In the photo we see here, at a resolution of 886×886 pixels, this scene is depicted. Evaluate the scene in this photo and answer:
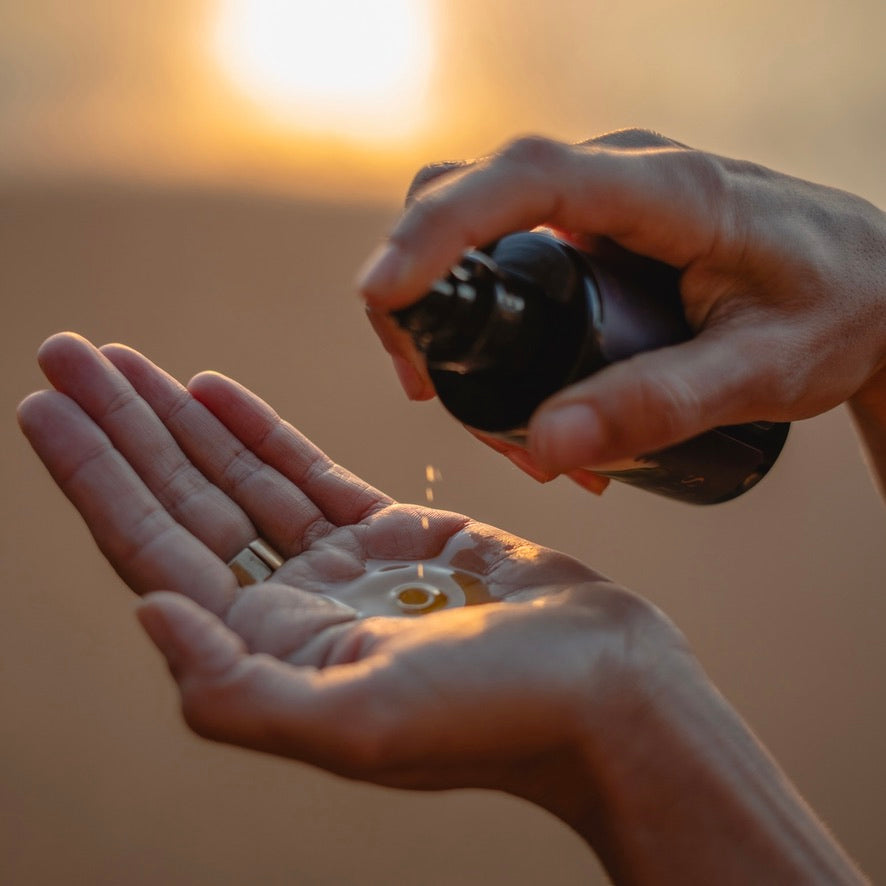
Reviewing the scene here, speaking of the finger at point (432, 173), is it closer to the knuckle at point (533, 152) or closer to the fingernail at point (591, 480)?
the knuckle at point (533, 152)

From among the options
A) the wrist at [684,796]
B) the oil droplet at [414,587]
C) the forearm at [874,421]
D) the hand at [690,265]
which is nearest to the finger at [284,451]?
the oil droplet at [414,587]

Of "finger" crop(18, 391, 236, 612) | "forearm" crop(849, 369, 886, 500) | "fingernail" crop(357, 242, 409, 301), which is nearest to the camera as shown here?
"fingernail" crop(357, 242, 409, 301)

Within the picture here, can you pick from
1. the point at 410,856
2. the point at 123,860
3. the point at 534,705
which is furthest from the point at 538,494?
the point at 534,705

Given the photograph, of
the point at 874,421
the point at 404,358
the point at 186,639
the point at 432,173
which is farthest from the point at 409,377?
the point at 874,421

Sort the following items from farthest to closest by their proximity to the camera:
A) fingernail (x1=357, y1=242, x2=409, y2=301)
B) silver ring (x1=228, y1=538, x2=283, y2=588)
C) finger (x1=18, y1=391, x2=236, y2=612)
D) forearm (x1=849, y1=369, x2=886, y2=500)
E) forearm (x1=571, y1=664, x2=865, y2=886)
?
forearm (x1=849, y1=369, x2=886, y2=500), silver ring (x1=228, y1=538, x2=283, y2=588), finger (x1=18, y1=391, x2=236, y2=612), forearm (x1=571, y1=664, x2=865, y2=886), fingernail (x1=357, y1=242, x2=409, y2=301)

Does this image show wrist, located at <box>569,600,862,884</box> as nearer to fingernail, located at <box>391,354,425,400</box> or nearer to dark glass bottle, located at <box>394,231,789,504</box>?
dark glass bottle, located at <box>394,231,789,504</box>

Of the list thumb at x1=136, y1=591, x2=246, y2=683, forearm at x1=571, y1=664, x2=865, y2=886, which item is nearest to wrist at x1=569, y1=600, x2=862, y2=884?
forearm at x1=571, y1=664, x2=865, y2=886

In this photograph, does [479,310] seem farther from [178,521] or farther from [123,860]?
[123,860]

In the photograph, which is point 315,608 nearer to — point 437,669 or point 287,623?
point 287,623
